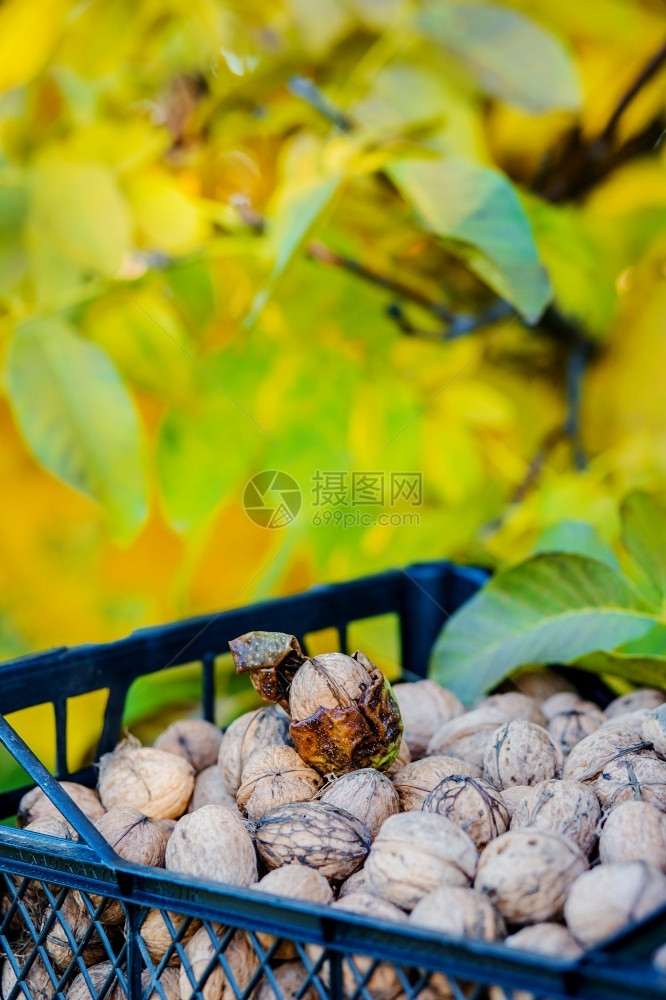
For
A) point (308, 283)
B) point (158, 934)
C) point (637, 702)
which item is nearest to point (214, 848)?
point (158, 934)

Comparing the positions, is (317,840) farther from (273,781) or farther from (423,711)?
(423,711)

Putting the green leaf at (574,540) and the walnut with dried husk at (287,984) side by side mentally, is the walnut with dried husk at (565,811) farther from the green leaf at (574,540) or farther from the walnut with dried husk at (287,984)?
the green leaf at (574,540)

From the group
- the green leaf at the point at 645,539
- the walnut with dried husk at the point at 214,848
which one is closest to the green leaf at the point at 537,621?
the green leaf at the point at 645,539

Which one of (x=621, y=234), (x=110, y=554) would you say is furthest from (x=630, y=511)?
(x=110, y=554)

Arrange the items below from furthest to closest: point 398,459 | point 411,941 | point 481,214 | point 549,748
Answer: point 398,459
point 481,214
point 549,748
point 411,941

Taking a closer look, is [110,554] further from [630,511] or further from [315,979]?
[315,979]

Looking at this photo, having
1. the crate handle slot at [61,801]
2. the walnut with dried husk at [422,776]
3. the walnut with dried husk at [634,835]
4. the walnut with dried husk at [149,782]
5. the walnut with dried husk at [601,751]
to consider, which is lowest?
the walnut with dried husk at [601,751]

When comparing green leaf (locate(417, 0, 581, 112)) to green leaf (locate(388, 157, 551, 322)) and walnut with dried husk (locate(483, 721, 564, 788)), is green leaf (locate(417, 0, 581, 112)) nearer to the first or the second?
green leaf (locate(388, 157, 551, 322))
